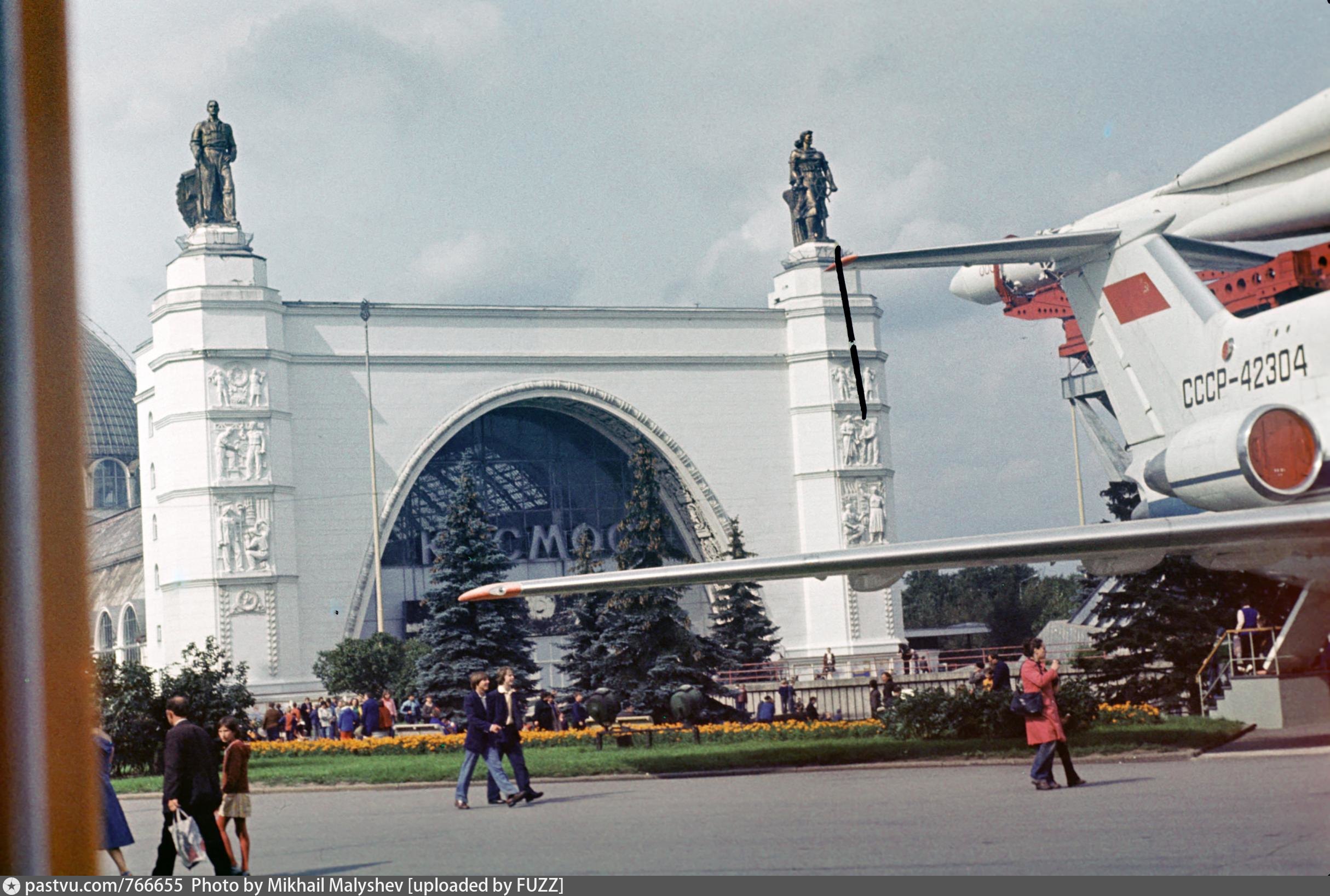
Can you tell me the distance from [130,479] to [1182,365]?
27653 millimetres

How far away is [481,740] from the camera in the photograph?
11406 millimetres

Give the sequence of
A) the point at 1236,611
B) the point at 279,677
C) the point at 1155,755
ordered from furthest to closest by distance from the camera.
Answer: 1. the point at 279,677
2. the point at 1236,611
3. the point at 1155,755

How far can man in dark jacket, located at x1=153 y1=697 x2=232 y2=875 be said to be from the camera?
7.20 metres

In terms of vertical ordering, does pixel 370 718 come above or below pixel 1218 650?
below

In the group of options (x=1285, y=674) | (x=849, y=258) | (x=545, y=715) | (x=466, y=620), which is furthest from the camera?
(x=466, y=620)

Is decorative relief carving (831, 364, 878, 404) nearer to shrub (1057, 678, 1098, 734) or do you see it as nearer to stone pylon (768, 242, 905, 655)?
stone pylon (768, 242, 905, 655)

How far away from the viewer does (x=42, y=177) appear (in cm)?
311

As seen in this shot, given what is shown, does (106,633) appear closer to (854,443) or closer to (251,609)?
(251,609)

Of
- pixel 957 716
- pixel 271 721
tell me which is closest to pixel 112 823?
pixel 271 721

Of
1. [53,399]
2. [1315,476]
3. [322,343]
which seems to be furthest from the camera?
[322,343]

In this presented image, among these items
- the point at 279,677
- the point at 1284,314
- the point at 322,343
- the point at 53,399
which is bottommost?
the point at 279,677

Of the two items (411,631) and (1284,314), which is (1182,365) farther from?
(411,631)

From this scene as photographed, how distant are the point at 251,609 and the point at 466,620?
11.0 meters

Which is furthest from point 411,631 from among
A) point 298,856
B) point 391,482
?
point 298,856
